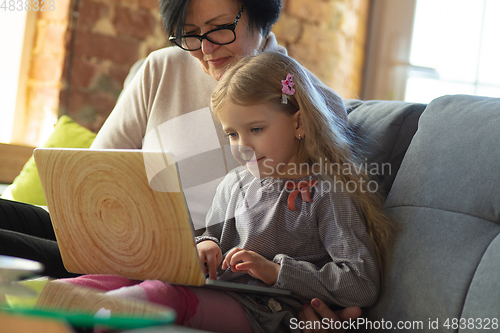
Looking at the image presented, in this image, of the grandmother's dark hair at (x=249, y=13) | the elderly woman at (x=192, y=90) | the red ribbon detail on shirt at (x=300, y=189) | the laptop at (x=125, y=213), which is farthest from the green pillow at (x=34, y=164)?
the red ribbon detail on shirt at (x=300, y=189)

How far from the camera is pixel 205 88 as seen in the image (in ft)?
4.19

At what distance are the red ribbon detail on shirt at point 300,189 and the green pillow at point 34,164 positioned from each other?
1.08m

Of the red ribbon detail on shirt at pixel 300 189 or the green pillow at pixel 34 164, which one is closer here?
the red ribbon detail on shirt at pixel 300 189

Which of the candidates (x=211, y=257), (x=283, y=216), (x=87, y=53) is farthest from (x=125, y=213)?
(x=87, y=53)

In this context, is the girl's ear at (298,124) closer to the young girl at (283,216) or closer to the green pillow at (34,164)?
the young girl at (283,216)

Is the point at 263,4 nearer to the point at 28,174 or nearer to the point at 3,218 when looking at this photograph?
the point at 3,218

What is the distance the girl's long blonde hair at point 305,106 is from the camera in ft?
3.08

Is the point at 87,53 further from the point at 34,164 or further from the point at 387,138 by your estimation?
the point at 387,138

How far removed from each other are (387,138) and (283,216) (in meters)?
0.31

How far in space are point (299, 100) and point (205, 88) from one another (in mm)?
394

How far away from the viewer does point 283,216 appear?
95 cm

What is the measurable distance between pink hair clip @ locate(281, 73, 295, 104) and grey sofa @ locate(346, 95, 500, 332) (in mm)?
278

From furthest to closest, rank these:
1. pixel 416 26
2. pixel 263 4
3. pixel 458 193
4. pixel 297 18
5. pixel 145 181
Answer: pixel 416 26 < pixel 297 18 < pixel 263 4 < pixel 458 193 < pixel 145 181

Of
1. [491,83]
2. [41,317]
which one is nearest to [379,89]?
[491,83]
